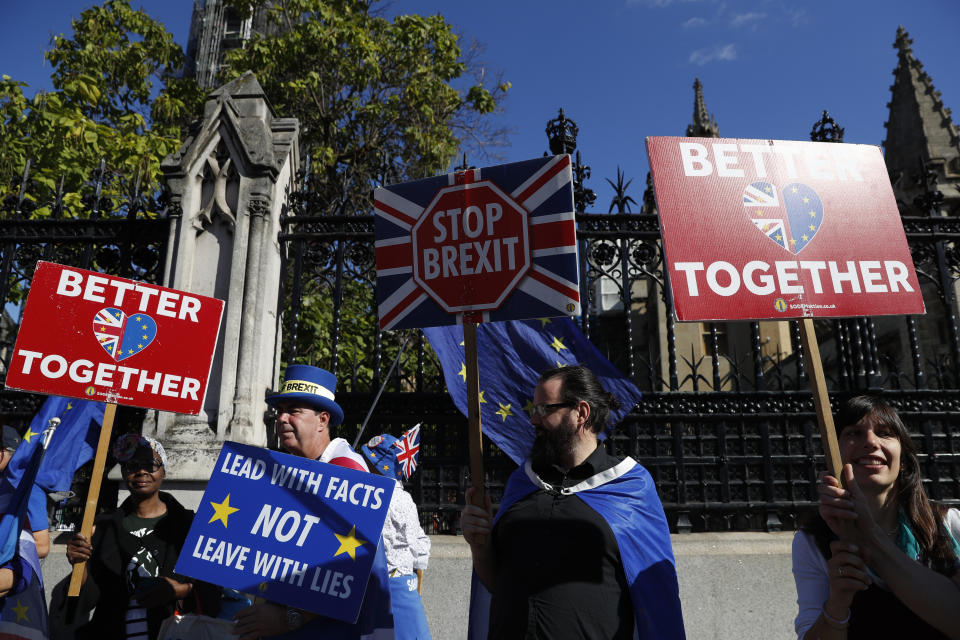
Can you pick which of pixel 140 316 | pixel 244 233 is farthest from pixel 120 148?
pixel 140 316

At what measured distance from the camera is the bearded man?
2781 mm

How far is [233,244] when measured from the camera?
20.5ft

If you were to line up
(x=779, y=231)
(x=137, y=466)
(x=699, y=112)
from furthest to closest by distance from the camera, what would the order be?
(x=699, y=112) → (x=137, y=466) → (x=779, y=231)

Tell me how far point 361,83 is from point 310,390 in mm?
12408

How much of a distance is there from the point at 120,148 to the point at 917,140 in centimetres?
2558

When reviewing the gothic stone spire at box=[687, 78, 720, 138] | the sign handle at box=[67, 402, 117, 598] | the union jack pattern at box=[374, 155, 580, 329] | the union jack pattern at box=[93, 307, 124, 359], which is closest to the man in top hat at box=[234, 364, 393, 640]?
the union jack pattern at box=[374, 155, 580, 329]

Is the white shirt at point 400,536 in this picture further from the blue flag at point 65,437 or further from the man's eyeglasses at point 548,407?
the blue flag at point 65,437

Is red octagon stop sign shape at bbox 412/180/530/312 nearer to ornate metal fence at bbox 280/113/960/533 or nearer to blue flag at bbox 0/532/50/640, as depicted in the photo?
ornate metal fence at bbox 280/113/960/533

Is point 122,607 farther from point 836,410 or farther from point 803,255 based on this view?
point 836,410

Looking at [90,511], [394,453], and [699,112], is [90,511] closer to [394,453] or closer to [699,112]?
[394,453]

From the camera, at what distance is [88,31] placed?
48.8ft

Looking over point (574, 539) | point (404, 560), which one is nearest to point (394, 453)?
point (404, 560)

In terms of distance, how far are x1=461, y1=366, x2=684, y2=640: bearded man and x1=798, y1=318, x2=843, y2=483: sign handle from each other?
85cm

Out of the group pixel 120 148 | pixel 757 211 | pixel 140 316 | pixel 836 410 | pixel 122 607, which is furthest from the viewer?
pixel 120 148
